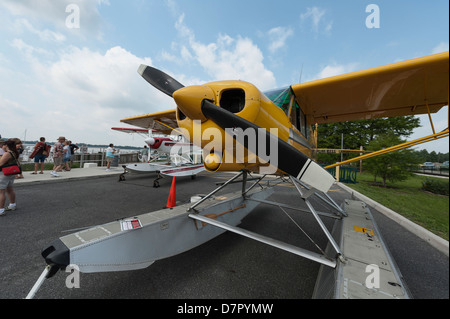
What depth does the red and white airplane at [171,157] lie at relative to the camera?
25.1 ft

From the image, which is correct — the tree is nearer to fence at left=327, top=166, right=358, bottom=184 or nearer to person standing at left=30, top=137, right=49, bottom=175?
fence at left=327, top=166, right=358, bottom=184

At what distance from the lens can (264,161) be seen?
181 cm

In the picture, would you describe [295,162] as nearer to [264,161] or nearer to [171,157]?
[264,161]

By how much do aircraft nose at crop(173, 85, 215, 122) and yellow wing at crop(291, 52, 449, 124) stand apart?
155 centimetres

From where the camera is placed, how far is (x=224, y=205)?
3176mm

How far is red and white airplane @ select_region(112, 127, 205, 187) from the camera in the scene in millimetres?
7645

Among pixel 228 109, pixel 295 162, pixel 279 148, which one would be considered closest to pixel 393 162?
pixel 295 162

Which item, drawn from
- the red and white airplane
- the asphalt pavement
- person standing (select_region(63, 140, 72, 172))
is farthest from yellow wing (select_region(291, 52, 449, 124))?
person standing (select_region(63, 140, 72, 172))

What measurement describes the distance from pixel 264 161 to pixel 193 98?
0.91m

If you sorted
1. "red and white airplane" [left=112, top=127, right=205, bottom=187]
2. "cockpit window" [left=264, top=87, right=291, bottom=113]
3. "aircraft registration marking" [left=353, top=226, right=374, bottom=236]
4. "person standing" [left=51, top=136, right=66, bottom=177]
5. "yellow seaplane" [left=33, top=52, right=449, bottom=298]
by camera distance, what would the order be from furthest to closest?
"person standing" [left=51, top=136, right=66, bottom=177] → "red and white airplane" [left=112, top=127, right=205, bottom=187] → "cockpit window" [left=264, top=87, right=291, bottom=113] → "aircraft registration marking" [left=353, top=226, right=374, bottom=236] → "yellow seaplane" [left=33, top=52, right=449, bottom=298]

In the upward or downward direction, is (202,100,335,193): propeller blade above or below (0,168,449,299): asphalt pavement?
above

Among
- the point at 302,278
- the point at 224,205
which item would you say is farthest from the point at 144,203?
the point at 302,278

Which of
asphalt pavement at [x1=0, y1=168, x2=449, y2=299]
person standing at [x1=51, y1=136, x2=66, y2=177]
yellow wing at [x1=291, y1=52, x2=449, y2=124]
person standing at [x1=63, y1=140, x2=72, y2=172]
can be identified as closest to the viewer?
asphalt pavement at [x1=0, y1=168, x2=449, y2=299]

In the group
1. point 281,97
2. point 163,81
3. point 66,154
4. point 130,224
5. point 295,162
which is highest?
point 163,81
